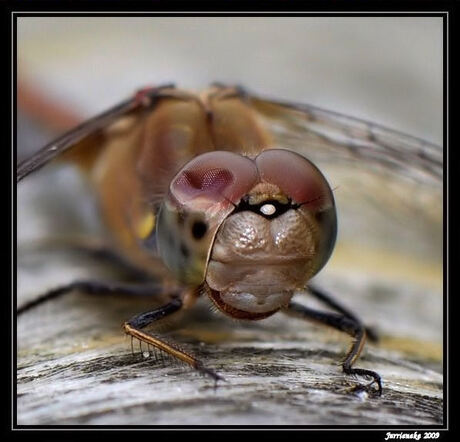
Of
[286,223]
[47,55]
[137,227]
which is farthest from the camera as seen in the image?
[47,55]

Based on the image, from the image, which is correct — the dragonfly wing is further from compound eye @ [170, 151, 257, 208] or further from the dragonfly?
compound eye @ [170, 151, 257, 208]

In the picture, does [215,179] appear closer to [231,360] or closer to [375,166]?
[231,360]

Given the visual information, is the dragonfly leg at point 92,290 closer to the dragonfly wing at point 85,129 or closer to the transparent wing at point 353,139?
the dragonfly wing at point 85,129

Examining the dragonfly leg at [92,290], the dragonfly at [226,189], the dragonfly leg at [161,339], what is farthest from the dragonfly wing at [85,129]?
the dragonfly leg at [161,339]

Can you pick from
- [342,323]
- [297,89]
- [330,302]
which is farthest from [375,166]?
[297,89]

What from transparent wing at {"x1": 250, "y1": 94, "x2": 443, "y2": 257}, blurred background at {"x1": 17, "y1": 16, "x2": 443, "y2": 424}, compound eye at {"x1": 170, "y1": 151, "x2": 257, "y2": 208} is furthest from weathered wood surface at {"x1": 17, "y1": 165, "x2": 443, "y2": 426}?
compound eye at {"x1": 170, "y1": 151, "x2": 257, "y2": 208}
